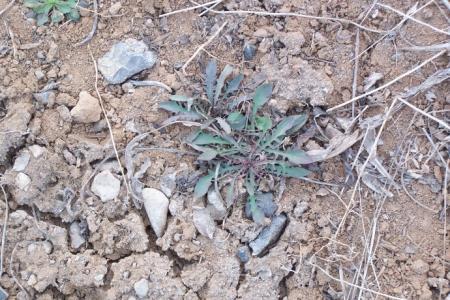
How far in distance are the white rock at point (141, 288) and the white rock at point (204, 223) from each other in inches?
11.0

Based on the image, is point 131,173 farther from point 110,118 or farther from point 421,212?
point 421,212

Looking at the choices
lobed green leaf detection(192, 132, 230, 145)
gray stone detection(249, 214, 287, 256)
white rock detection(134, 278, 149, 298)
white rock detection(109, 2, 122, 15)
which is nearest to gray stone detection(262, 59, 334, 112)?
lobed green leaf detection(192, 132, 230, 145)

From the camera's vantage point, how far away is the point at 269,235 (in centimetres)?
242

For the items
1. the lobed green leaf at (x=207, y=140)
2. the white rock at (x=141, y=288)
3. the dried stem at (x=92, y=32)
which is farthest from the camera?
the dried stem at (x=92, y=32)

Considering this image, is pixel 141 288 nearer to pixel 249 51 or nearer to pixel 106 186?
pixel 106 186

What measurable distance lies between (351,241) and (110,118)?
104 centimetres

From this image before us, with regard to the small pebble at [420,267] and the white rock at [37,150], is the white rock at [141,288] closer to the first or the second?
the white rock at [37,150]

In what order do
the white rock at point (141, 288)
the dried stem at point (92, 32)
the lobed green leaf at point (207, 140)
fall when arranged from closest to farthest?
1. the white rock at point (141, 288)
2. the lobed green leaf at point (207, 140)
3. the dried stem at point (92, 32)

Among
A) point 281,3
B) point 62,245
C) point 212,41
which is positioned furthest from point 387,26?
point 62,245

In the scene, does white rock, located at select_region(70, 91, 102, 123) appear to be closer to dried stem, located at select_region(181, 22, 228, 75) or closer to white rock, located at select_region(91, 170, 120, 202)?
white rock, located at select_region(91, 170, 120, 202)

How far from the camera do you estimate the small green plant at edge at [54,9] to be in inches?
102

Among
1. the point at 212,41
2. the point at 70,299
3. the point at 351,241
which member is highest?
the point at 212,41

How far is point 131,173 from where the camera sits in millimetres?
2439

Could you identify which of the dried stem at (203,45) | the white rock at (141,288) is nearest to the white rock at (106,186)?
the white rock at (141,288)
